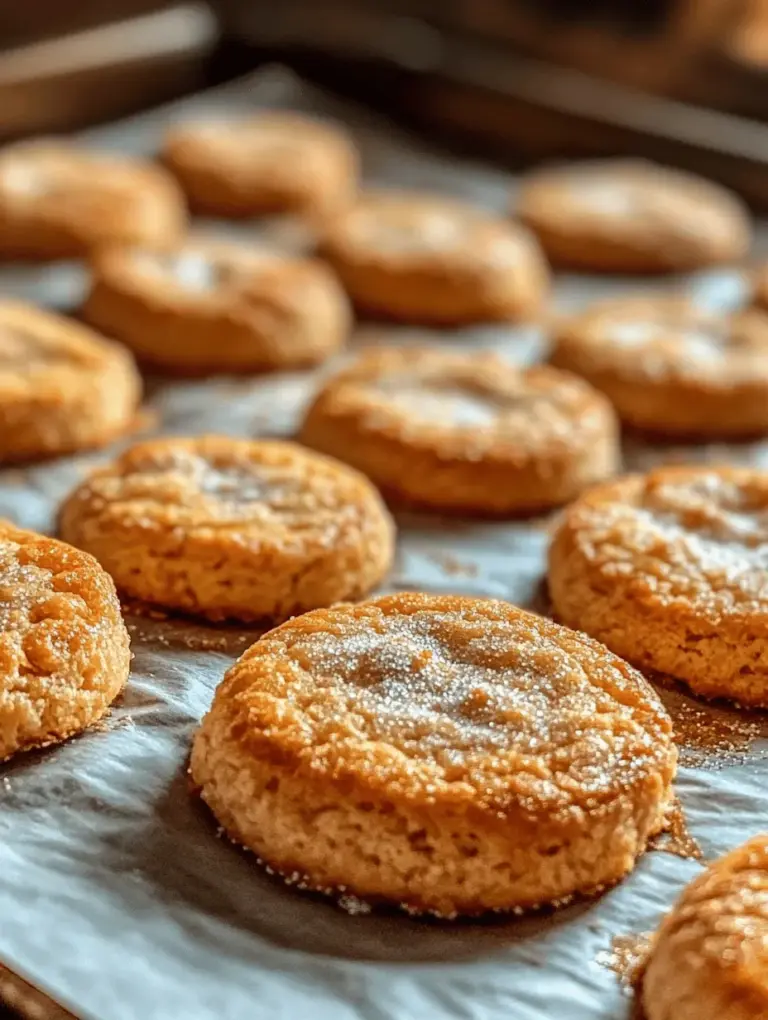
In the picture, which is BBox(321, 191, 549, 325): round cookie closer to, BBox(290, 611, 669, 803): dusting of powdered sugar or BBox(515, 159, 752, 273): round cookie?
BBox(515, 159, 752, 273): round cookie

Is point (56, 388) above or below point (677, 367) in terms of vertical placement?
below

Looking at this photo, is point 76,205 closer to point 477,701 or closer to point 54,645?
point 54,645

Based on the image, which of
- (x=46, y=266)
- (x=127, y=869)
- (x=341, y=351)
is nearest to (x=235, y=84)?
(x=46, y=266)

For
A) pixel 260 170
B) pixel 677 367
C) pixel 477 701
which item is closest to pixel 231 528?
pixel 477 701

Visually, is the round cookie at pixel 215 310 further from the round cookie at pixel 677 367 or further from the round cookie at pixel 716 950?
the round cookie at pixel 716 950

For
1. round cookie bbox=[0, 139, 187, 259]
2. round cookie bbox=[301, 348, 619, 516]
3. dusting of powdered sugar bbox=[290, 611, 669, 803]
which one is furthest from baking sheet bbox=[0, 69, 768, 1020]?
round cookie bbox=[0, 139, 187, 259]

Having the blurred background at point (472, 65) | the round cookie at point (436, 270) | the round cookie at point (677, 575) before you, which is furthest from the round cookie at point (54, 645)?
the blurred background at point (472, 65)
